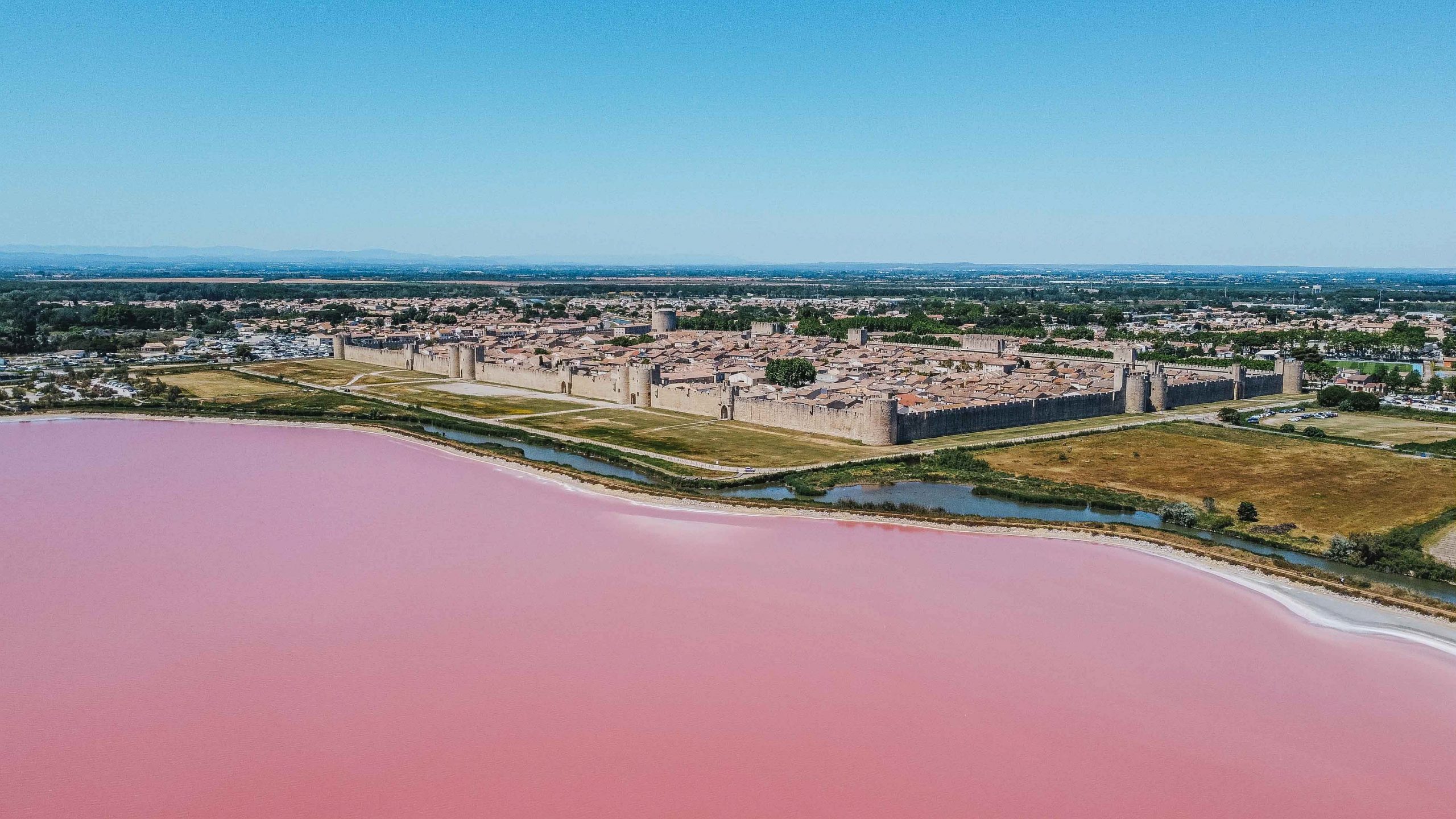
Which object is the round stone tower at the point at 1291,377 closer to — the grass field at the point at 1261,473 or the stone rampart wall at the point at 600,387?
the grass field at the point at 1261,473

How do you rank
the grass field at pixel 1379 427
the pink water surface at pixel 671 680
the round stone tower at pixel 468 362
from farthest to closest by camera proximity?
the round stone tower at pixel 468 362
the grass field at pixel 1379 427
the pink water surface at pixel 671 680

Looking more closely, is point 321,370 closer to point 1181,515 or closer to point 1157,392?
point 1157,392

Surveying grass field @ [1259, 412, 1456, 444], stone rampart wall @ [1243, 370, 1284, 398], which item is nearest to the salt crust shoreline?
grass field @ [1259, 412, 1456, 444]

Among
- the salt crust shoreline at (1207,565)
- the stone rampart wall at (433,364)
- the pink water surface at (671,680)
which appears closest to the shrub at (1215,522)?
the salt crust shoreline at (1207,565)

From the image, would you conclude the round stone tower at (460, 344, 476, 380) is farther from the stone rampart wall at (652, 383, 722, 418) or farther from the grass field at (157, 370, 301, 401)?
the stone rampart wall at (652, 383, 722, 418)

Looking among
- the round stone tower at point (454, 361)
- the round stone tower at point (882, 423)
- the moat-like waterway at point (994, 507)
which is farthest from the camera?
the round stone tower at point (454, 361)

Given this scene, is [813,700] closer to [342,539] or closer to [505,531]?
[505,531]
